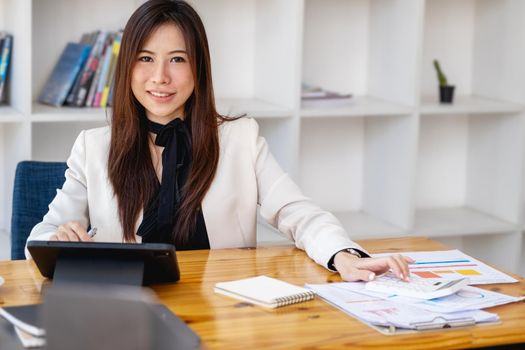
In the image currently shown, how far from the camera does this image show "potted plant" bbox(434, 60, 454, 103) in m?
3.77

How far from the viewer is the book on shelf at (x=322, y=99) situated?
359cm

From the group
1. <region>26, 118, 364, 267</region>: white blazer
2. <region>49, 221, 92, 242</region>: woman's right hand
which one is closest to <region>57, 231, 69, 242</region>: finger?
<region>49, 221, 92, 242</region>: woman's right hand

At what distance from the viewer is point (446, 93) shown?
378cm

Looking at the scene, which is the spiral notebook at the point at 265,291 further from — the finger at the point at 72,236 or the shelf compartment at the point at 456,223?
the shelf compartment at the point at 456,223

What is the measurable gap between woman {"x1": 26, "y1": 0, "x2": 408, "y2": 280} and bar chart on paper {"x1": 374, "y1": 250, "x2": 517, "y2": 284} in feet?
0.79

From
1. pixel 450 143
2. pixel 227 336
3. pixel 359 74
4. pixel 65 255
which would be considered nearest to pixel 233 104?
pixel 359 74

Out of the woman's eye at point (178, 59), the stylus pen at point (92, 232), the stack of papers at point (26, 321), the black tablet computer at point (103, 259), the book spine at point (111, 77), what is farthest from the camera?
the book spine at point (111, 77)

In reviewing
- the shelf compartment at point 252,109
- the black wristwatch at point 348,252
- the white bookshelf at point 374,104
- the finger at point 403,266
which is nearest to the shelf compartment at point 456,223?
the white bookshelf at point 374,104

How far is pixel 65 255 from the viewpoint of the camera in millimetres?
1880

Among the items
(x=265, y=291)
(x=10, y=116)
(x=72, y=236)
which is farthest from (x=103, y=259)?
(x=10, y=116)

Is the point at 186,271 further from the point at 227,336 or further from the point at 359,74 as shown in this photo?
the point at 359,74

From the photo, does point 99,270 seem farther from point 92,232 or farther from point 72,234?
point 92,232

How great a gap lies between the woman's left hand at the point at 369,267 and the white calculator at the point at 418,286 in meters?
0.02

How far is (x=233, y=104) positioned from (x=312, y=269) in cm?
153
